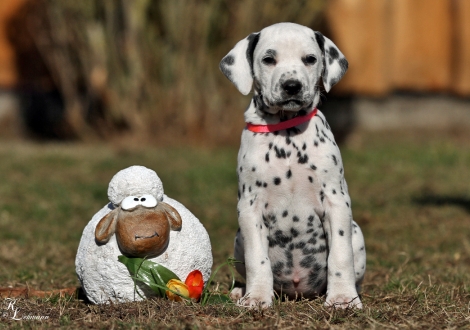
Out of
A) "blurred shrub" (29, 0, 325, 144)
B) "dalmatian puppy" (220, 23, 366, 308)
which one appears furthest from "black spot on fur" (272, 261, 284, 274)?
"blurred shrub" (29, 0, 325, 144)

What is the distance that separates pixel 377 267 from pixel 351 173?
4.32 m

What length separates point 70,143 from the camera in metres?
13.1

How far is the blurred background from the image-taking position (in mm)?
11914

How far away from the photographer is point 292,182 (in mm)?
4496

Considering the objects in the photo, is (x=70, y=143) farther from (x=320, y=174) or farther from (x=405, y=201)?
(x=320, y=174)

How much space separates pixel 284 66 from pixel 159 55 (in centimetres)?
773

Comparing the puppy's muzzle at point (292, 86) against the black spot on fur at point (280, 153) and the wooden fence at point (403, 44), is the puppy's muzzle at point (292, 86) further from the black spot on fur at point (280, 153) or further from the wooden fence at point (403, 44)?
the wooden fence at point (403, 44)

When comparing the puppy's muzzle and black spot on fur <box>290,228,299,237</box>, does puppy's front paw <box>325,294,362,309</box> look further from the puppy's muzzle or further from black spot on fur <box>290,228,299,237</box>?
the puppy's muzzle

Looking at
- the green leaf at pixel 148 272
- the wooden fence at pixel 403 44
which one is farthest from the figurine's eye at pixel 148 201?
the wooden fence at pixel 403 44

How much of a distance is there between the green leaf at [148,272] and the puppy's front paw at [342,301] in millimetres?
943

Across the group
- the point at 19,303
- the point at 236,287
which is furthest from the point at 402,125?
the point at 19,303

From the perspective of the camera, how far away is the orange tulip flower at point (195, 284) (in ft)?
14.2

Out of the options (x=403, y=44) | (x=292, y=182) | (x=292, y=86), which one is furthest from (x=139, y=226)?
(x=403, y=44)

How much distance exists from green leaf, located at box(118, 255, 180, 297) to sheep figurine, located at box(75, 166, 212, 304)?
0.04m
